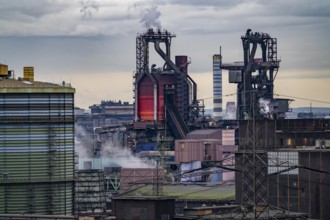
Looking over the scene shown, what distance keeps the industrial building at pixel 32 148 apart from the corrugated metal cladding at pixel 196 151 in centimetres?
8019

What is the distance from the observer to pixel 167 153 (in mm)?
174500

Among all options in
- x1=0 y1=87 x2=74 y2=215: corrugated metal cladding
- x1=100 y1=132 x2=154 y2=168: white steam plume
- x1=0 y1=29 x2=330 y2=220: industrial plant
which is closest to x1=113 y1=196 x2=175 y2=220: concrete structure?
x1=0 y1=29 x2=330 y2=220: industrial plant

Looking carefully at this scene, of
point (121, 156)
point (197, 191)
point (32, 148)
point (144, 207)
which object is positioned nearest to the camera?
point (32, 148)

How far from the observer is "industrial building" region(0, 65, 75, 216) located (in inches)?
3300

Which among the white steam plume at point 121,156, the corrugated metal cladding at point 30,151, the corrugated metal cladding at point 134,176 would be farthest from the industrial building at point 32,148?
the white steam plume at point 121,156

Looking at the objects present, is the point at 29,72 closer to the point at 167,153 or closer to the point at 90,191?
the point at 90,191

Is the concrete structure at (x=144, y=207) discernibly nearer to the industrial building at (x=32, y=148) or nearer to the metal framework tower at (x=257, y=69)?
the industrial building at (x=32, y=148)

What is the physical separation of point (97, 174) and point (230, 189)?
25918mm

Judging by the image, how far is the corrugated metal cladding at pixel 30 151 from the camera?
8381 cm

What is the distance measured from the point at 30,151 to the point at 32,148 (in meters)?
0.27

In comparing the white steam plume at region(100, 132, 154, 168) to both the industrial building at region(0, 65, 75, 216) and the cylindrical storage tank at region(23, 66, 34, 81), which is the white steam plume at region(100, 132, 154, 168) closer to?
the cylindrical storage tank at region(23, 66, 34, 81)

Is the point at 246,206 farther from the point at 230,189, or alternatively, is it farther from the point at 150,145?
the point at 150,145

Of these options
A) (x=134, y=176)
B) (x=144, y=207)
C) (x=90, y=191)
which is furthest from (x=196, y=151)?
(x=144, y=207)

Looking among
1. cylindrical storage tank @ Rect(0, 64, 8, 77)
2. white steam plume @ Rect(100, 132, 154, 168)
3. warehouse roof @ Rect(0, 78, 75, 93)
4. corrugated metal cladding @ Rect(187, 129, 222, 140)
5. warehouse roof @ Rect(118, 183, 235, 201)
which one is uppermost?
cylindrical storage tank @ Rect(0, 64, 8, 77)
